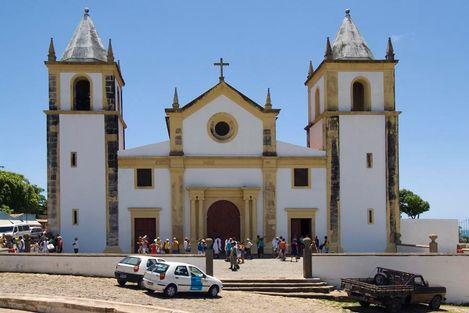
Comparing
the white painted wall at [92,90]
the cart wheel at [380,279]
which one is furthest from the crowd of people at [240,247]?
the white painted wall at [92,90]

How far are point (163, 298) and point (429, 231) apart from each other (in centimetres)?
1969

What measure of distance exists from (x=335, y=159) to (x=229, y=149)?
5.59m

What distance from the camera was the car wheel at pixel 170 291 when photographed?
20188 millimetres

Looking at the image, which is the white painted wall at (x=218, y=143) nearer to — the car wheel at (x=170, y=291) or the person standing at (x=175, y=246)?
the person standing at (x=175, y=246)

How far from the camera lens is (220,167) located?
3400 cm

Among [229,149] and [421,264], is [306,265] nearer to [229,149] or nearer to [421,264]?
[421,264]

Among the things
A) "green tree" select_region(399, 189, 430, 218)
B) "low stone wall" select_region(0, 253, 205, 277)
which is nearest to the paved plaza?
"low stone wall" select_region(0, 253, 205, 277)

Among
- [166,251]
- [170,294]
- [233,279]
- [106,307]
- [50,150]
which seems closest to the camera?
[106,307]

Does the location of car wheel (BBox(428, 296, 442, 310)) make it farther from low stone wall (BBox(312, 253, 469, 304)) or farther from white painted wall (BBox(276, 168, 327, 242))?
white painted wall (BBox(276, 168, 327, 242))

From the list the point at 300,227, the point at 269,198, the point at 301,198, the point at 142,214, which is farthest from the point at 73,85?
the point at 300,227

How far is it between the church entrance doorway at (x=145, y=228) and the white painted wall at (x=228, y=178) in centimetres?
Answer: 228

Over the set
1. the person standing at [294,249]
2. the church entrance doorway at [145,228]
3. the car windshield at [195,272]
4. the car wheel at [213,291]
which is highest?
the church entrance doorway at [145,228]

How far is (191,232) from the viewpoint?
33344 millimetres

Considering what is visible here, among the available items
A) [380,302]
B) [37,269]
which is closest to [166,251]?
[37,269]
